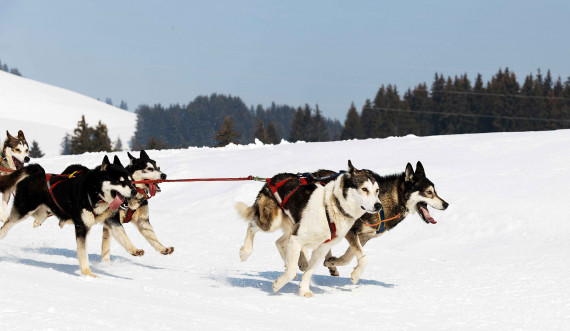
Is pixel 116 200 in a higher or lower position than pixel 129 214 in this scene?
higher

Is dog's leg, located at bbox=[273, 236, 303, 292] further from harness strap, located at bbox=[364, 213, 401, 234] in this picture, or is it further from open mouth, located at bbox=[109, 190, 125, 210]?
open mouth, located at bbox=[109, 190, 125, 210]

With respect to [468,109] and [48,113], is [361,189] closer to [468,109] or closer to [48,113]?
[468,109]

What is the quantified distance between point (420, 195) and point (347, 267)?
1.88m

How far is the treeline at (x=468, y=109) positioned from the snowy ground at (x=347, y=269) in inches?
3226

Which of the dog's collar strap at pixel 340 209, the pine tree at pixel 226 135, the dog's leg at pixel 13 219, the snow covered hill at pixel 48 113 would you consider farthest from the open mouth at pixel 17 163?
the snow covered hill at pixel 48 113

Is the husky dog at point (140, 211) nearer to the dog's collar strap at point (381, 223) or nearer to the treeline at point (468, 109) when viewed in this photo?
the dog's collar strap at point (381, 223)

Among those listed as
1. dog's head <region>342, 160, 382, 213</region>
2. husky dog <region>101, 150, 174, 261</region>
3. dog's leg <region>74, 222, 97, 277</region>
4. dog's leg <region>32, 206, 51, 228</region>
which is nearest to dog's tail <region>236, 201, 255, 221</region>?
husky dog <region>101, 150, 174, 261</region>

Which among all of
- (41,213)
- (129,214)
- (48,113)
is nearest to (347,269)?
(129,214)

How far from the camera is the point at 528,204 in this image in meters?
10.6

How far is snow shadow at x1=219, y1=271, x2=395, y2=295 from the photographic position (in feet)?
21.8

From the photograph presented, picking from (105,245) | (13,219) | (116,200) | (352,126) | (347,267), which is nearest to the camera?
(116,200)

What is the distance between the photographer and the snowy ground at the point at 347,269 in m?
4.78

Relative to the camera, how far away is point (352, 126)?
9988cm

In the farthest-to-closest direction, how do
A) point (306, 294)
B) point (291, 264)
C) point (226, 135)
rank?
point (226, 135)
point (306, 294)
point (291, 264)
